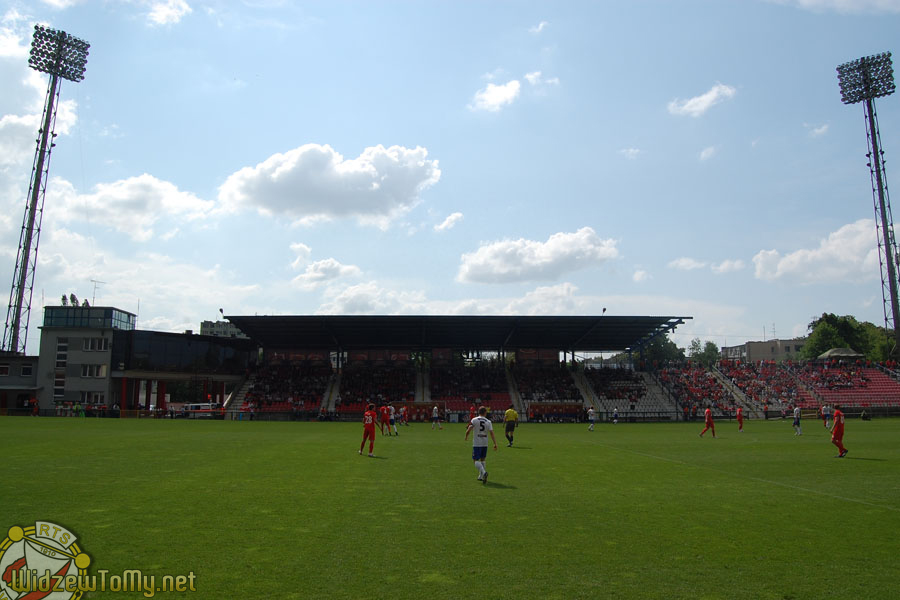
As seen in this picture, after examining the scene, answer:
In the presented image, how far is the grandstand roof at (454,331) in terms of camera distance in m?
57.4

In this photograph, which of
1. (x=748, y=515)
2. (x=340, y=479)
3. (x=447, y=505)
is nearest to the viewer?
(x=748, y=515)

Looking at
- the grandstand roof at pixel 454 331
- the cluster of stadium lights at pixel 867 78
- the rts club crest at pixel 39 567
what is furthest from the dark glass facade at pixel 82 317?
the cluster of stadium lights at pixel 867 78

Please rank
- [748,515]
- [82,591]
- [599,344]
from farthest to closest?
[599,344] < [748,515] < [82,591]

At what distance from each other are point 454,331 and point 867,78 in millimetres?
50939

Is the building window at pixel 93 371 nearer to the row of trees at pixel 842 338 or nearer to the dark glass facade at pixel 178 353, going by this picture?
the dark glass facade at pixel 178 353

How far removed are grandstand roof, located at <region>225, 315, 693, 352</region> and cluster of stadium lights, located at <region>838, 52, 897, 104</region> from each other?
31899 millimetres

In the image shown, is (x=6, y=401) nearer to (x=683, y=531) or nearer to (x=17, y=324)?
(x=17, y=324)

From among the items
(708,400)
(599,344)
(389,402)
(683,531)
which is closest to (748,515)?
(683,531)

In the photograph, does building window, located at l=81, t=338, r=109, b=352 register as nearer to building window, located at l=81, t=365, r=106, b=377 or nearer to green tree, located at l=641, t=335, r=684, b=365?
building window, located at l=81, t=365, r=106, b=377

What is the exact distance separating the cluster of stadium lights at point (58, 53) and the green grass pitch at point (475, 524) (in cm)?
5777

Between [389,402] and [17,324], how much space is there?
4066cm

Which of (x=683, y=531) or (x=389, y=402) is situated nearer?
(x=683, y=531)

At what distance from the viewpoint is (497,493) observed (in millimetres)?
12406

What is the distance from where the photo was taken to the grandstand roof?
57438 millimetres
